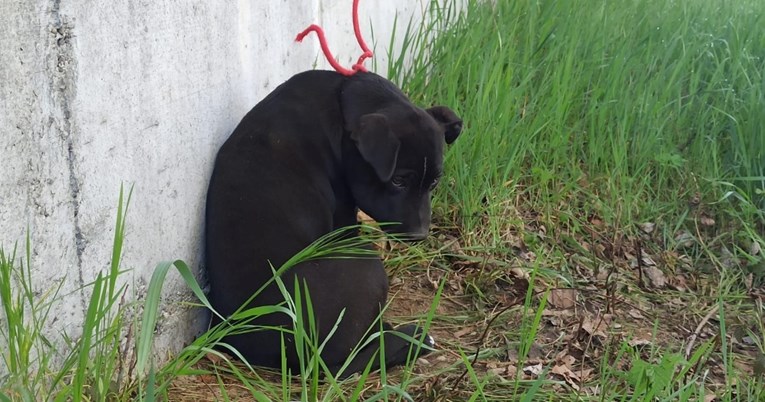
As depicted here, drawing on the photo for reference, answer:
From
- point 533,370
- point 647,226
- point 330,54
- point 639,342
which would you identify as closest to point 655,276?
point 647,226

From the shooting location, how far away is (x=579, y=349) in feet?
11.3

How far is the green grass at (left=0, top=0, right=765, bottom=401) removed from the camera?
10.2 feet

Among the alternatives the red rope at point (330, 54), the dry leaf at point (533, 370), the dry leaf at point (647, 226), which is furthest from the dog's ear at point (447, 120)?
the dry leaf at point (647, 226)

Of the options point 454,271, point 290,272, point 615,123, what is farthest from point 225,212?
point 615,123

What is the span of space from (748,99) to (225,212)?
3.27m

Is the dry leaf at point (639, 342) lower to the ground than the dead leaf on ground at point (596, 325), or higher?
lower

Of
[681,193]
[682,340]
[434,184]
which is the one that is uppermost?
[434,184]

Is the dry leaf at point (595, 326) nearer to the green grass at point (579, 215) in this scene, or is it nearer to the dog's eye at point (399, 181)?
the green grass at point (579, 215)

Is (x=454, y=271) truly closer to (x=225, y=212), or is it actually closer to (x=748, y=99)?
(x=225, y=212)

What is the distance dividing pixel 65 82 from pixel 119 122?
0.29 meters

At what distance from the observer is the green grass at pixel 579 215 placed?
3.10m

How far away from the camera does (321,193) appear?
10.9 ft

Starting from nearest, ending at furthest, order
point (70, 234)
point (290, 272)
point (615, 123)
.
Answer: point (70, 234)
point (290, 272)
point (615, 123)

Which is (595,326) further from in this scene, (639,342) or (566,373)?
(566,373)
